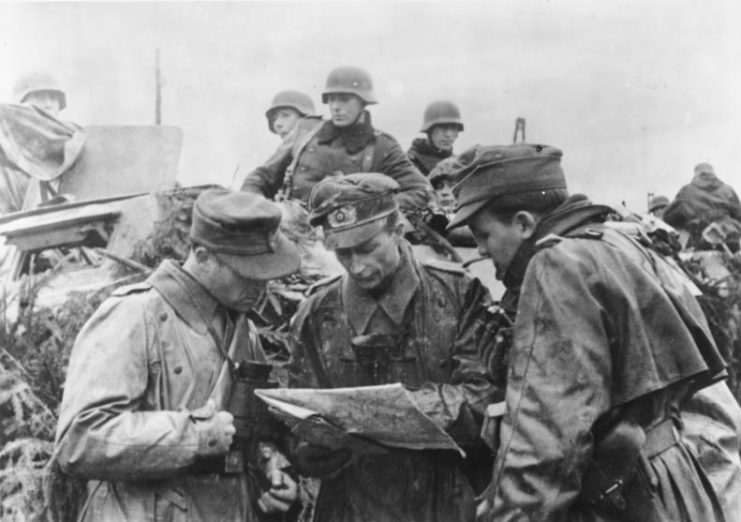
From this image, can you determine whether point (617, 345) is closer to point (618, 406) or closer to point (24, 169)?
point (618, 406)

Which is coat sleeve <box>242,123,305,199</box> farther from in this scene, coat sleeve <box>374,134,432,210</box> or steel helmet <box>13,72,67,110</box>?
steel helmet <box>13,72,67,110</box>

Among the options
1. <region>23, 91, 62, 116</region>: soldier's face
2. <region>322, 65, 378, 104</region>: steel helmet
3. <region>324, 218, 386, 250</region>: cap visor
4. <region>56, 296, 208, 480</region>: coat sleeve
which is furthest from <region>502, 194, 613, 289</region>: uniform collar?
<region>23, 91, 62, 116</region>: soldier's face

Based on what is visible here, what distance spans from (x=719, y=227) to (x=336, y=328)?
7.06 m

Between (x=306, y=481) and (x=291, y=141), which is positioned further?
(x=291, y=141)

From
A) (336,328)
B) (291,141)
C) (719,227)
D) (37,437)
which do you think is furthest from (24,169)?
(719,227)

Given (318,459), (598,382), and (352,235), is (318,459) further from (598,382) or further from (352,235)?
(598,382)

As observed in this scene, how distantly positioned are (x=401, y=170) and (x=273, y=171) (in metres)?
1.33

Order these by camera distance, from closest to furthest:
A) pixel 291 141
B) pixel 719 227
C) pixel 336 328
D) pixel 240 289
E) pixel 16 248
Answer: pixel 240 289, pixel 336 328, pixel 16 248, pixel 291 141, pixel 719 227

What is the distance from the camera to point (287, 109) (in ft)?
39.8

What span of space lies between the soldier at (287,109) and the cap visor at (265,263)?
8.52 m

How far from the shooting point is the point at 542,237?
3160mm

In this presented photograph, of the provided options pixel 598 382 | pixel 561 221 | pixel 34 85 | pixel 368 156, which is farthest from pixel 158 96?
pixel 598 382

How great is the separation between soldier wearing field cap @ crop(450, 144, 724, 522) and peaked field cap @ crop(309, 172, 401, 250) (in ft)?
2.84

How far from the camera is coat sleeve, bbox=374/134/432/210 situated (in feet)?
25.3
